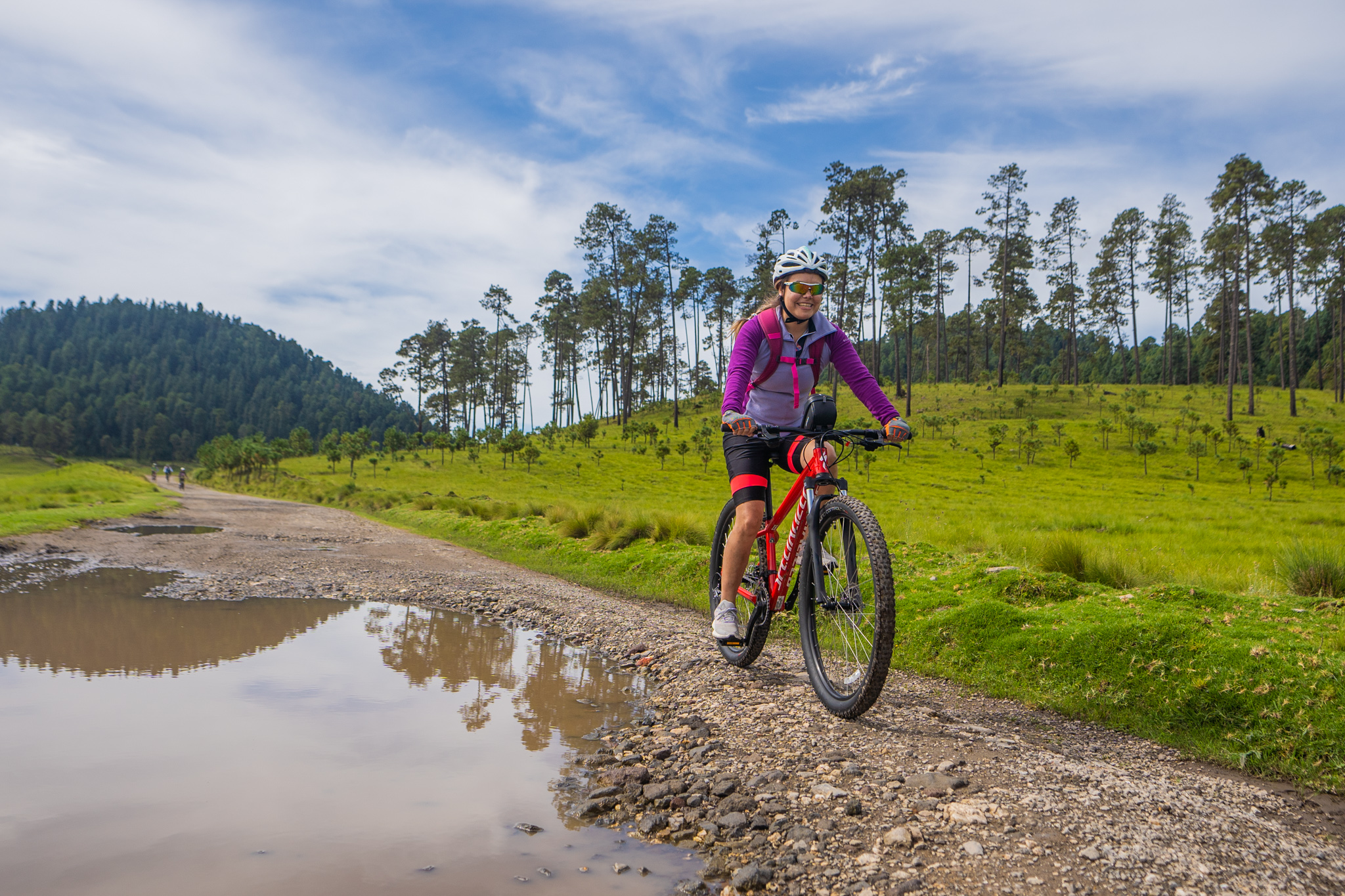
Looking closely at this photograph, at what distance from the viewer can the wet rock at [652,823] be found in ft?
8.61

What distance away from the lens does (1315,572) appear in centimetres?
590

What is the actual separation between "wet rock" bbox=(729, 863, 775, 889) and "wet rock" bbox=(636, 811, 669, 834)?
0.46 metres

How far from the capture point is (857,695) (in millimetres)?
3525

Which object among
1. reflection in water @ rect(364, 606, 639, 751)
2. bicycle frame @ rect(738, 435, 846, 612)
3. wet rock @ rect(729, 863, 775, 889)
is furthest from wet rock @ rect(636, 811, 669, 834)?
bicycle frame @ rect(738, 435, 846, 612)

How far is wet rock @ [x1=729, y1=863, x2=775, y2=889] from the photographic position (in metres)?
2.20

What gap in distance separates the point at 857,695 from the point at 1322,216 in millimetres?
73338

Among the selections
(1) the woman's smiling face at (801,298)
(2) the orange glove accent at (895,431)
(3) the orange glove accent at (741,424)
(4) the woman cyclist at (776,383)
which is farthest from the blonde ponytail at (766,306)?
(2) the orange glove accent at (895,431)

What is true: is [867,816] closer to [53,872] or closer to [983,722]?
[983,722]

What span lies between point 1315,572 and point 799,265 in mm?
5478

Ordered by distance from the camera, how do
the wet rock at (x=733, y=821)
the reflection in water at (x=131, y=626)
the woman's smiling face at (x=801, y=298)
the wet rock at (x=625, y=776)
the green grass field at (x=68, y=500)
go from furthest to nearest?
1. the green grass field at (x=68, y=500)
2. the reflection in water at (x=131, y=626)
3. the woman's smiling face at (x=801, y=298)
4. the wet rock at (x=625, y=776)
5. the wet rock at (x=733, y=821)

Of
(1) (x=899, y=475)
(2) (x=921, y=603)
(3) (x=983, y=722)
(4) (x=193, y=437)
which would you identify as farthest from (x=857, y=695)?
(4) (x=193, y=437)

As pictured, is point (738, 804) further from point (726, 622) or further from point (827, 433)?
point (827, 433)

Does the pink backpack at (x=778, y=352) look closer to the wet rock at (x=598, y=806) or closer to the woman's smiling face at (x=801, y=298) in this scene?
the woman's smiling face at (x=801, y=298)

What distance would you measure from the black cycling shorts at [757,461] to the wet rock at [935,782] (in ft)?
6.42
